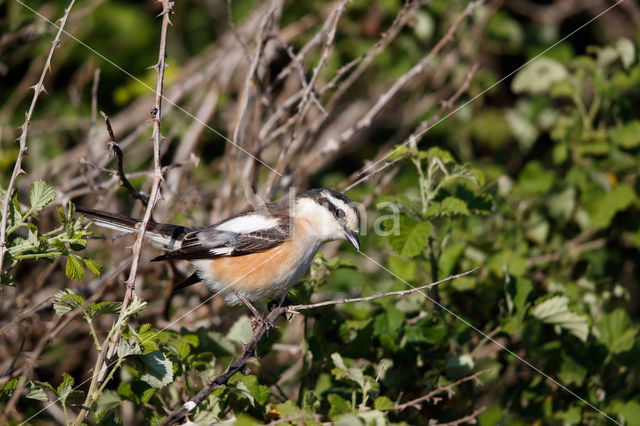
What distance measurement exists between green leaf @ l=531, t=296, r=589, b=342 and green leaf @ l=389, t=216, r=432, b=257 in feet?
2.79

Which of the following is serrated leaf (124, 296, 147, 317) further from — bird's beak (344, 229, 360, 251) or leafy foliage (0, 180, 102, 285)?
bird's beak (344, 229, 360, 251)

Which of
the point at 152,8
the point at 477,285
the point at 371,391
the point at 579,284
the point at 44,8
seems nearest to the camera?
the point at 371,391

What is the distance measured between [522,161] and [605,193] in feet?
5.44

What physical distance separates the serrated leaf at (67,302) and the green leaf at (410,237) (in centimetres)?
153

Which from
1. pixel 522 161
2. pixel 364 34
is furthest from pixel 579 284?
pixel 364 34

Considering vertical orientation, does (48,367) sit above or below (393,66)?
below

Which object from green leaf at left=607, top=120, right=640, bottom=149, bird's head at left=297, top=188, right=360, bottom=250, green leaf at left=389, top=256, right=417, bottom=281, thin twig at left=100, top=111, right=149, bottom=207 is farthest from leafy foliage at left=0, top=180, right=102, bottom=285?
green leaf at left=607, top=120, right=640, bottom=149

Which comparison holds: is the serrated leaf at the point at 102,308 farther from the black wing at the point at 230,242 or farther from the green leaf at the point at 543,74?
the green leaf at the point at 543,74

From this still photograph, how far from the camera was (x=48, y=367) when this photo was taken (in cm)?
490

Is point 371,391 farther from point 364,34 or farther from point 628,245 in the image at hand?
point 364,34

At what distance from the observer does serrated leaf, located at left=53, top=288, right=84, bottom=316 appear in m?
2.40

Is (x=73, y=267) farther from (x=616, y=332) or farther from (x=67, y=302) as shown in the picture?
(x=616, y=332)

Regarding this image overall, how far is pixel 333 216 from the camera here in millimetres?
3822

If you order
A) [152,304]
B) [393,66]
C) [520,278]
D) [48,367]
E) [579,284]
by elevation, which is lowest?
[48,367]
